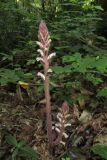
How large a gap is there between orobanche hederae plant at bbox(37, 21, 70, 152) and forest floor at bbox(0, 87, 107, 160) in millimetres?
117

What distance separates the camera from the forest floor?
2.81 meters

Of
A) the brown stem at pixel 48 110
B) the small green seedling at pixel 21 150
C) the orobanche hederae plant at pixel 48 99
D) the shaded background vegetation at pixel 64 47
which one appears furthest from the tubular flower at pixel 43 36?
the small green seedling at pixel 21 150

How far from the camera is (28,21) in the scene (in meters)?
5.35

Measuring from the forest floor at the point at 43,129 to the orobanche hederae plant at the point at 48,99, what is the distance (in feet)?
0.38

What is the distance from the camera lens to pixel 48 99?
2.64 meters

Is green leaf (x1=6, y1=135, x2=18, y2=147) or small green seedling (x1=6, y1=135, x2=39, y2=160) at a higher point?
green leaf (x1=6, y1=135, x2=18, y2=147)

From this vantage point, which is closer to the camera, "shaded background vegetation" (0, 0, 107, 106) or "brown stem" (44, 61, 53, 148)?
"brown stem" (44, 61, 53, 148)

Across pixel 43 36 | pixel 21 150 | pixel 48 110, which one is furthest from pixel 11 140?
pixel 43 36

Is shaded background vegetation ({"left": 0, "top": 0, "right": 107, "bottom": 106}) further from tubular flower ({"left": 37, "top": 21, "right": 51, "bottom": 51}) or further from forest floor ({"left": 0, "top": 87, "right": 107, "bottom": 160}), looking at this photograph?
tubular flower ({"left": 37, "top": 21, "right": 51, "bottom": 51})

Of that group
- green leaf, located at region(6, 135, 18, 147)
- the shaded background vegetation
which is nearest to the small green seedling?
green leaf, located at region(6, 135, 18, 147)

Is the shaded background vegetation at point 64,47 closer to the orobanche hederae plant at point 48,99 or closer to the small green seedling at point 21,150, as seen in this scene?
the orobanche hederae plant at point 48,99

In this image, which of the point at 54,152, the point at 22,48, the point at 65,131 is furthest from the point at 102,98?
the point at 22,48

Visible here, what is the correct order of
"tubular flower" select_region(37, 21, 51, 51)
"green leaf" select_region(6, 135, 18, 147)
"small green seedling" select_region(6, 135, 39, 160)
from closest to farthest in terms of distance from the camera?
"tubular flower" select_region(37, 21, 51, 51), "small green seedling" select_region(6, 135, 39, 160), "green leaf" select_region(6, 135, 18, 147)

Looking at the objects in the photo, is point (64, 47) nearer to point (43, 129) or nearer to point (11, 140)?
point (43, 129)
